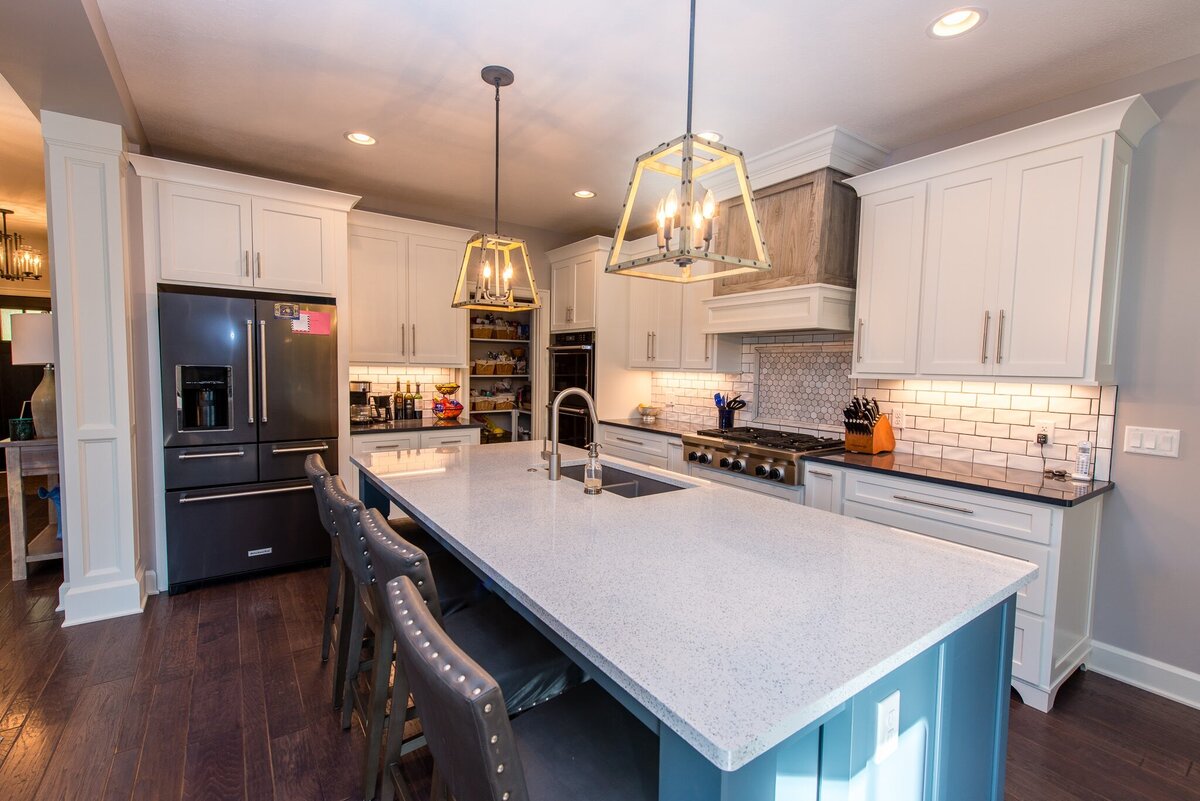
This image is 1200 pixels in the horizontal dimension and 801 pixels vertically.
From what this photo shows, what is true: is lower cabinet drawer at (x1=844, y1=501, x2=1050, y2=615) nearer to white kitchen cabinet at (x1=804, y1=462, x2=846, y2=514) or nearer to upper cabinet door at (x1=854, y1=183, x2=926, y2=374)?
white kitchen cabinet at (x1=804, y1=462, x2=846, y2=514)

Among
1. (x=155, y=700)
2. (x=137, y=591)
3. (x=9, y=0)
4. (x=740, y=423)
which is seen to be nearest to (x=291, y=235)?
(x=9, y=0)

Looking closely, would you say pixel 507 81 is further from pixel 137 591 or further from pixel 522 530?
pixel 137 591

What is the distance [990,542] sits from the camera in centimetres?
231

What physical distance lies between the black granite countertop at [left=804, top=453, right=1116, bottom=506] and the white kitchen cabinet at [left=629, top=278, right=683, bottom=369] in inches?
65.9

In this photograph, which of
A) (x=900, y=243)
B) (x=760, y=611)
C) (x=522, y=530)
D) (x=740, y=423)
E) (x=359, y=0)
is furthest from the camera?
(x=740, y=423)

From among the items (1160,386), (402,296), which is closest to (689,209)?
(1160,386)

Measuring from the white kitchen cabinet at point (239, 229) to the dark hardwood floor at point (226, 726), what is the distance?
76.3 inches

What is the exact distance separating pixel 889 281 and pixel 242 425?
12.2 feet

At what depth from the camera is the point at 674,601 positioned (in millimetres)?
1115

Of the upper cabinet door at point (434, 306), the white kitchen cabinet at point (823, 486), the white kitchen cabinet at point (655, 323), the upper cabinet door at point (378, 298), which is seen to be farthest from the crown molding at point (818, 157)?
the upper cabinet door at point (378, 298)

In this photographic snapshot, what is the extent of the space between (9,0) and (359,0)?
1068 millimetres

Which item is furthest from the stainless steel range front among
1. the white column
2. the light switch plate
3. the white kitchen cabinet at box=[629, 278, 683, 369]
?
the white column

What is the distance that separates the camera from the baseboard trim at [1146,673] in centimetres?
227

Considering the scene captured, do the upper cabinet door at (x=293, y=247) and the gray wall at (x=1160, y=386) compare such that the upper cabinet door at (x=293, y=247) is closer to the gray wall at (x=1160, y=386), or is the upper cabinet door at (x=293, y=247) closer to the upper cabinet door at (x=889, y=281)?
the upper cabinet door at (x=889, y=281)
